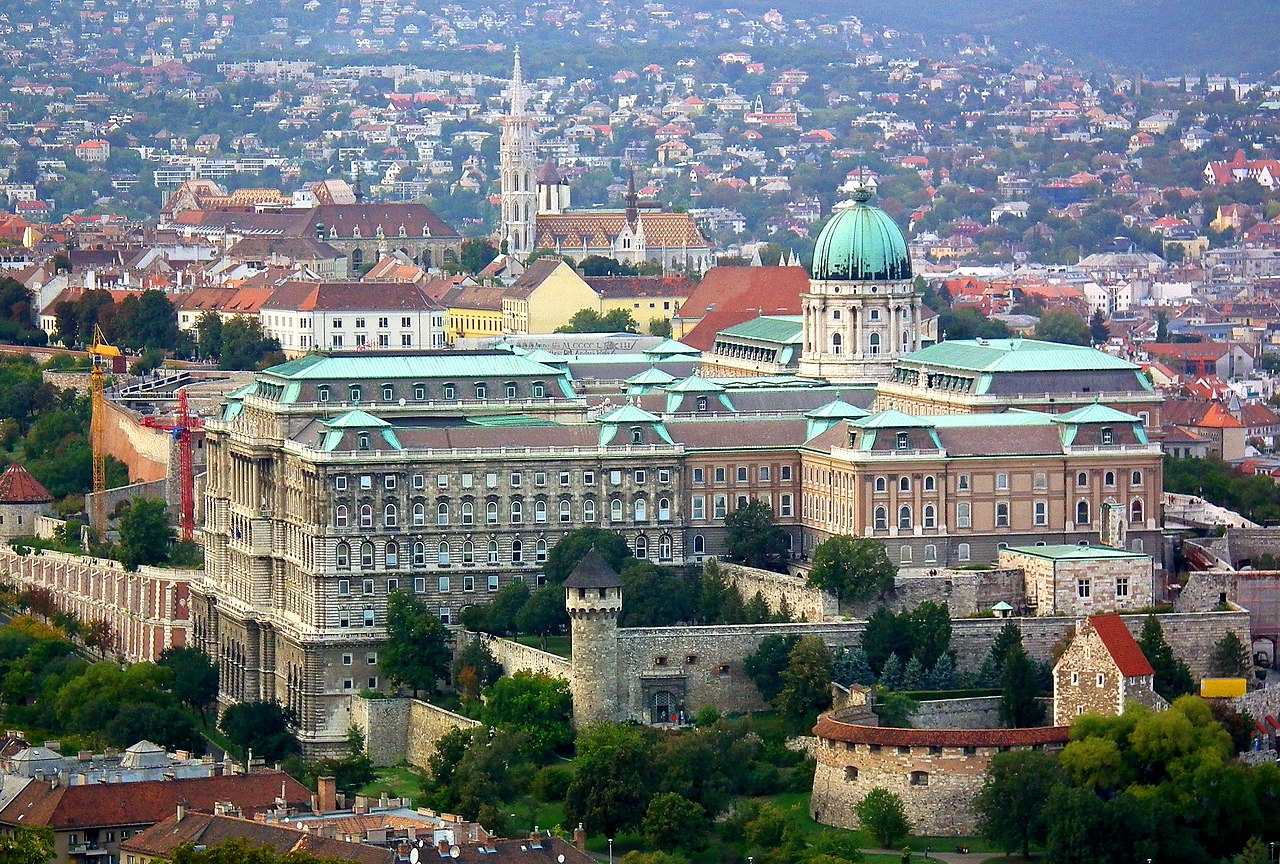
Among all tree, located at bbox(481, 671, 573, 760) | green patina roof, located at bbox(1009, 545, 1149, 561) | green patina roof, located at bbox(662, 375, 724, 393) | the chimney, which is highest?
green patina roof, located at bbox(662, 375, 724, 393)

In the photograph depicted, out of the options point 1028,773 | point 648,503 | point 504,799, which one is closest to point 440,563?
point 648,503

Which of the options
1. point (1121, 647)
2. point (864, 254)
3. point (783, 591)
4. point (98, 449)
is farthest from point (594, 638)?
point (98, 449)

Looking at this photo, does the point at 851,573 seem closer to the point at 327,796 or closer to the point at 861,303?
the point at 327,796

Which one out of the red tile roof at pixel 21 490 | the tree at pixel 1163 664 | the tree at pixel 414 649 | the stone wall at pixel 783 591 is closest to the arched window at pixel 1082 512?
the stone wall at pixel 783 591

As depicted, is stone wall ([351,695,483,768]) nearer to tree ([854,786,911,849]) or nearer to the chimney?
the chimney

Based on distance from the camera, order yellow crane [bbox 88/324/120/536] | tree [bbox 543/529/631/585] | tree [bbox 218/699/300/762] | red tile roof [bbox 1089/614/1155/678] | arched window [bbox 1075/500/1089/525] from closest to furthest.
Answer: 1. red tile roof [bbox 1089/614/1155/678]
2. tree [bbox 218/699/300/762]
3. tree [bbox 543/529/631/585]
4. arched window [bbox 1075/500/1089/525]
5. yellow crane [bbox 88/324/120/536]

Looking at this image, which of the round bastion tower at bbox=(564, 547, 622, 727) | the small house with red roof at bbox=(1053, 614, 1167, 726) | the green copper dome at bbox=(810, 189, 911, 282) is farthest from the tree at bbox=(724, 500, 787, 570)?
→ the green copper dome at bbox=(810, 189, 911, 282)
